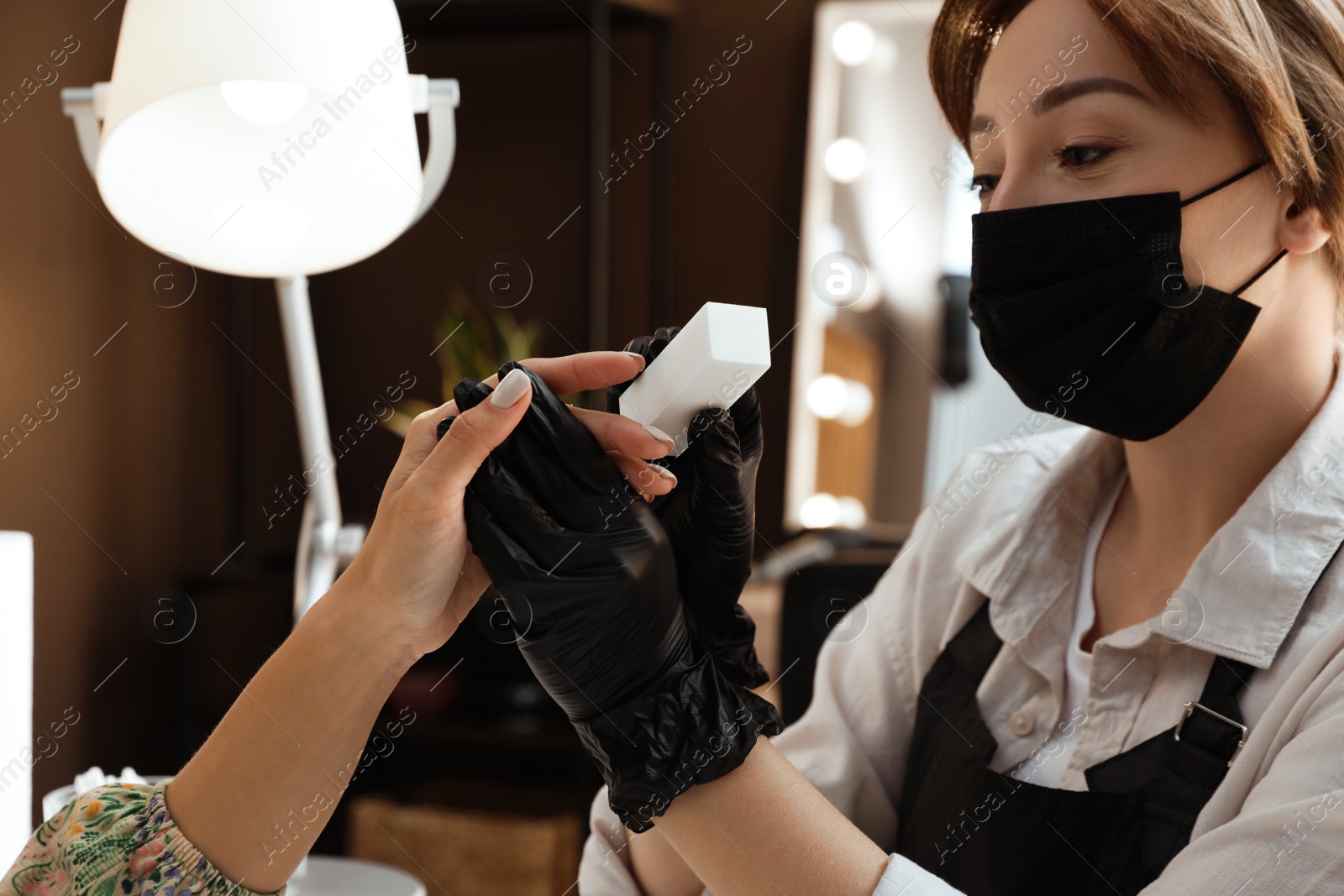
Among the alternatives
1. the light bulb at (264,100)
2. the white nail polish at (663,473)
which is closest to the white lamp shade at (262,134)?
the light bulb at (264,100)

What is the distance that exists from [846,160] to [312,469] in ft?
5.97

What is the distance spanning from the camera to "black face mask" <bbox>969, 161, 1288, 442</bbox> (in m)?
0.91

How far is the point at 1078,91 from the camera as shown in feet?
2.91

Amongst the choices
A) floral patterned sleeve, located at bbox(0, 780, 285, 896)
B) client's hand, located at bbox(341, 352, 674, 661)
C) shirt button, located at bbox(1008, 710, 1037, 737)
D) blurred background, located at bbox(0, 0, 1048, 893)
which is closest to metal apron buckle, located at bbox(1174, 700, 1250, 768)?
shirt button, located at bbox(1008, 710, 1037, 737)

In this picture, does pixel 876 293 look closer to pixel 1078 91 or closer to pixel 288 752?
pixel 1078 91

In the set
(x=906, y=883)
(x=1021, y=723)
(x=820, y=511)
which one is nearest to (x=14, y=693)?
(x=906, y=883)

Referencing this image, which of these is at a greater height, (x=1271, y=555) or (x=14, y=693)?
(x=14, y=693)

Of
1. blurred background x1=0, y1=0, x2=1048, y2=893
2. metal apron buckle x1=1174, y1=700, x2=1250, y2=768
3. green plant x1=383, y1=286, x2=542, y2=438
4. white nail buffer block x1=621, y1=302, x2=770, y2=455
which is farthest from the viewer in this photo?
green plant x1=383, y1=286, x2=542, y2=438

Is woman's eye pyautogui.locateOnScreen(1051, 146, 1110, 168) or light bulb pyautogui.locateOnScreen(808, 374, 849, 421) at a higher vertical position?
woman's eye pyautogui.locateOnScreen(1051, 146, 1110, 168)

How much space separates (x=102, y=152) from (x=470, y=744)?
199cm

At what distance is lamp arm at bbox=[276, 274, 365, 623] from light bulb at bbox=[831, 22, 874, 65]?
1.83 metres

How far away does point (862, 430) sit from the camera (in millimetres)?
2598

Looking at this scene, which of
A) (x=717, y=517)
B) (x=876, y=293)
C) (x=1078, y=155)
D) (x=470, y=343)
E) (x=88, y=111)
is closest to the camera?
(x=717, y=517)

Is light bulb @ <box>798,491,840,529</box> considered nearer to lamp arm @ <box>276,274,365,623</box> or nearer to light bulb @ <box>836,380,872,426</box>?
light bulb @ <box>836,380,872,426</box>
